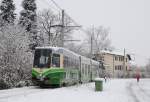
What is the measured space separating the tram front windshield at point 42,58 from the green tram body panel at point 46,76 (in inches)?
15.9

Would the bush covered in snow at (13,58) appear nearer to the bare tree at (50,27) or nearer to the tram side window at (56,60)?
the tram side window at (56,60)

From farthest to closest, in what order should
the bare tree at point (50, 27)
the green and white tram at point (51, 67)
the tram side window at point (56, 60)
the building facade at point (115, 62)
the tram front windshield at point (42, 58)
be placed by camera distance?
the building facade at point (115, 62) → the bare tree at point (50, 27) → the tram side window at point (56, 60) → the tram front windshield at point (42, 58) → the green and white tram at point (51, 67)

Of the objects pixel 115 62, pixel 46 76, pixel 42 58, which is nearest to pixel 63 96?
pixel 46 76

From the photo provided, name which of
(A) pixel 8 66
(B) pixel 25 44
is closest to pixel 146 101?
(A) pixel 8 66

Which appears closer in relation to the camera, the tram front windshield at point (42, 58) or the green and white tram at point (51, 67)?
the green and white tram at point (51, 67)

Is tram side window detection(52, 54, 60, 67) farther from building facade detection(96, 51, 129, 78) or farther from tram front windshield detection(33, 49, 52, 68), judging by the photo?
building facade detection(96, 51, 129, 78)

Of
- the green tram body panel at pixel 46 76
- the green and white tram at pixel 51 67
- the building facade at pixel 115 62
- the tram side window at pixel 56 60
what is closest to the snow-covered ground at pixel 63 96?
the green tram body panel at pixel 46 76

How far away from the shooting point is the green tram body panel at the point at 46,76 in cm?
2833

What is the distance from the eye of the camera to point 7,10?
53.7 m

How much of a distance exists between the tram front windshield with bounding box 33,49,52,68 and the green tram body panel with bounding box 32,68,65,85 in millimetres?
405

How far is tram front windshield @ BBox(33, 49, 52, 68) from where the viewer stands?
28.8 metres

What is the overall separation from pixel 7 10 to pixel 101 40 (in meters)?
50.6

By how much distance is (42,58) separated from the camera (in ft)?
95.1

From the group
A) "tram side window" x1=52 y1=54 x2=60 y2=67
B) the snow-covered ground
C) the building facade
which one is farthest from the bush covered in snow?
the building facade
